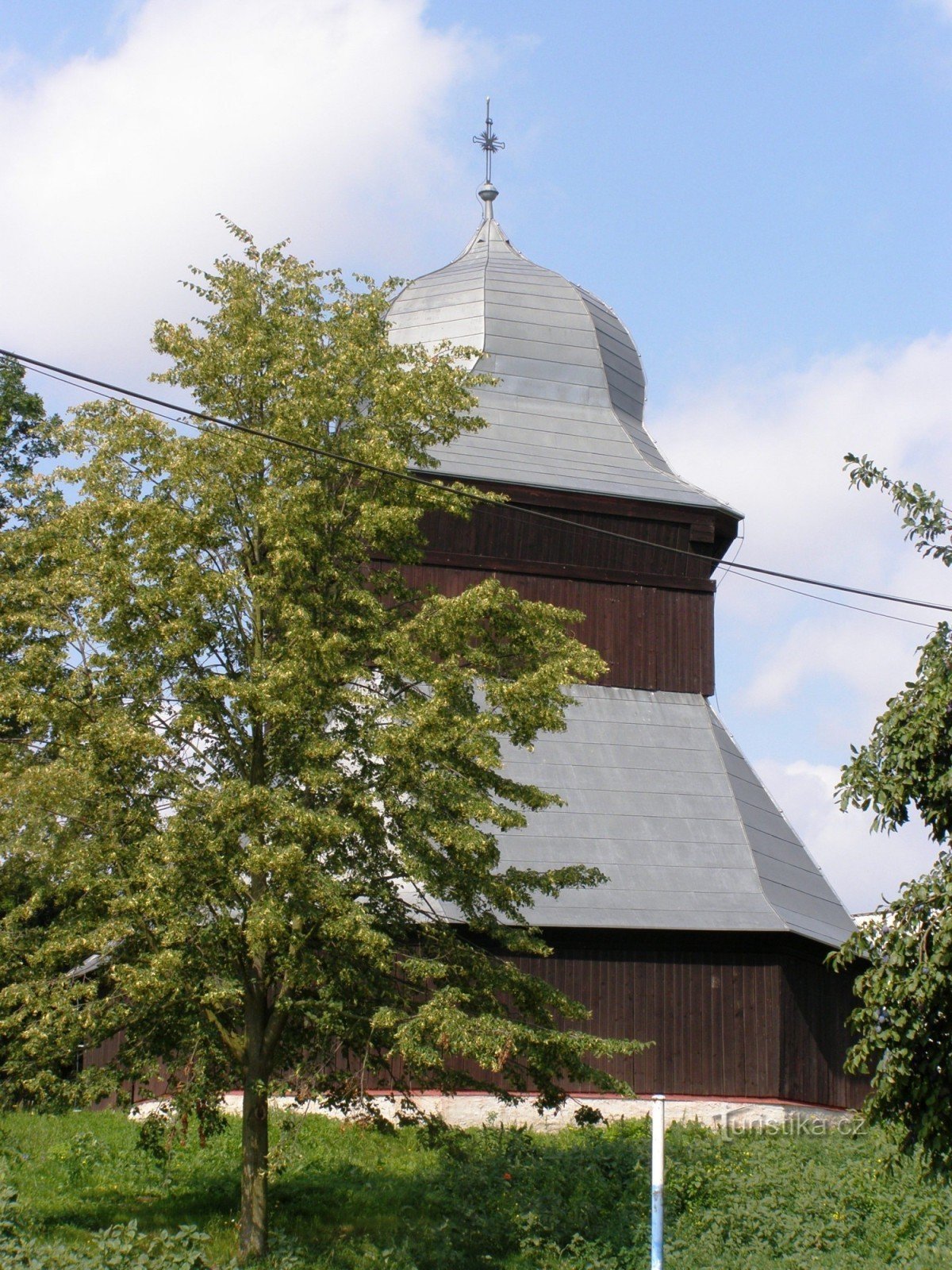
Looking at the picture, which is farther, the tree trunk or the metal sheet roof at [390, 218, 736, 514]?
the metal sheet roof at [390, 218, 736, 514]

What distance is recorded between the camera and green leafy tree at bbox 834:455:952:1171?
8.80 m

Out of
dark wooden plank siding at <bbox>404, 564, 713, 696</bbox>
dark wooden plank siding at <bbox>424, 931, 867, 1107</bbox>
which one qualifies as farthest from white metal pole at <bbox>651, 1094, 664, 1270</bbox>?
dark wooden plank siding at <bbox>404, 564, 713, 696</bbox>

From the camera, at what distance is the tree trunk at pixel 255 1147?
11438mm

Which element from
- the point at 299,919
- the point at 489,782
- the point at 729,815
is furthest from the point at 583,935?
the point at 299,919

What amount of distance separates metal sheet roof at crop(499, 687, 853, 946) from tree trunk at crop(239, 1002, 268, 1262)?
5.94 m

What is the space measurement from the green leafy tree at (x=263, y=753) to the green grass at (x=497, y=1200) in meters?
1.12

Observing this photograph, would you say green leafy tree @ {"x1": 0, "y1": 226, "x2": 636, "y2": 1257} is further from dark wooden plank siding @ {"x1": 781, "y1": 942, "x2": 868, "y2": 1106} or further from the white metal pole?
dark wooden plank siding @ {"x1": 781, "y1": 942, "x2": 868, "y2": 1106}

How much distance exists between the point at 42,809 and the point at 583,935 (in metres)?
8.55

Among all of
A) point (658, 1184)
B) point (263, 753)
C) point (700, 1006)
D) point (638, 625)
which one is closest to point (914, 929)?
point (658, 1184)

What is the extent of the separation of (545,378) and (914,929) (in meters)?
16.4

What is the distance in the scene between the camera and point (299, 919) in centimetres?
1078

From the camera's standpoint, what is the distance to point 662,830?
1923 centimetres

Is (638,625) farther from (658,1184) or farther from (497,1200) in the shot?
(658,1184)

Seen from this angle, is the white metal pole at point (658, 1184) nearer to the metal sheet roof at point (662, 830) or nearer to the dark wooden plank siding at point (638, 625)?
the metal sheet roof at point (662, 830)
